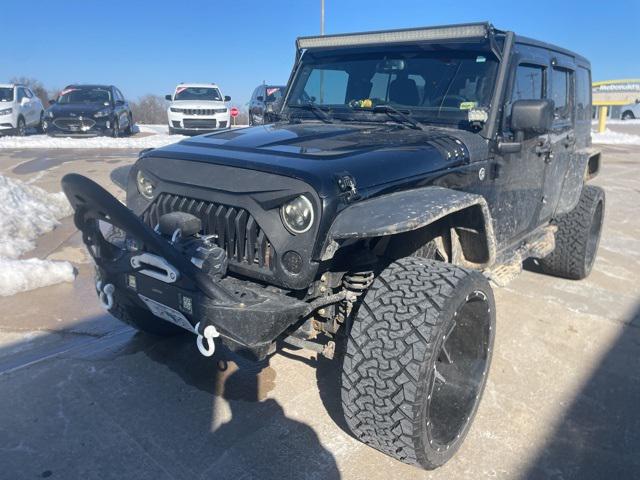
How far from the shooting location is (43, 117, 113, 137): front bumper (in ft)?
51.2

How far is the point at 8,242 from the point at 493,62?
188 inches

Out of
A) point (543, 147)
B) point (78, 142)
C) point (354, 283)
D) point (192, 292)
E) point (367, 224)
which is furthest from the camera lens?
point (78, 142)

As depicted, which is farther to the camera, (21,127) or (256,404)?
(21,127)

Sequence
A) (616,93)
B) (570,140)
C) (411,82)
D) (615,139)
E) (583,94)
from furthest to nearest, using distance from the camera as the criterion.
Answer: (616,93) → (615,139) → (583,94) → (570,140) → (411,82)

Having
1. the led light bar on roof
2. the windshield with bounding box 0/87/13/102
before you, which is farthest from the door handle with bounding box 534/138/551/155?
the windshield with bounding box 0/87/13/102

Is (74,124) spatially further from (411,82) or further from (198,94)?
(411,82)

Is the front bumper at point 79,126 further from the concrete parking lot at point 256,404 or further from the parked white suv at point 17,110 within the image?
the concrete parking lot at point 256,404

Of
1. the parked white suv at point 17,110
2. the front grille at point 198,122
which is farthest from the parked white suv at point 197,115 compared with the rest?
the parked white suv at point 17,110

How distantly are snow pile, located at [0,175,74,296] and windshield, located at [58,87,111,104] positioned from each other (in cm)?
1047

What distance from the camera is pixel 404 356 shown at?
7.43 feet

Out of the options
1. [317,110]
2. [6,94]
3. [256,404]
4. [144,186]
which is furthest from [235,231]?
[6,94]

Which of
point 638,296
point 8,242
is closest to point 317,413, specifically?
point 638,296

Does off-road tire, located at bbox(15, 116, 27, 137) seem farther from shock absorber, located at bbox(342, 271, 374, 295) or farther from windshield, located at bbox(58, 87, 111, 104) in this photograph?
shock absorber, located at bbox(342, 271, 374, 295)

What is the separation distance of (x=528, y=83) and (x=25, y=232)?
5.13 metres
